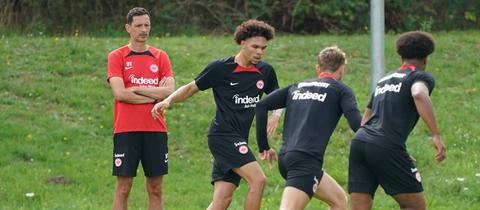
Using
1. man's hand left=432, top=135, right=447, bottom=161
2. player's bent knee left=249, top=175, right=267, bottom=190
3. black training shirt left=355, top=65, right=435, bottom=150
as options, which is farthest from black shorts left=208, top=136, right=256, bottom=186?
man's hand left=432, top=135, right=447, bottom=161

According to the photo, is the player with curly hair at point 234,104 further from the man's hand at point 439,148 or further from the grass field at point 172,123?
the grass field at point 172,123

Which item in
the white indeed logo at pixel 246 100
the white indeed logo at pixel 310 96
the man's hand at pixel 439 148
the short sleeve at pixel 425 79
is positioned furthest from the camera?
the white indeed logo at pixel 246 100

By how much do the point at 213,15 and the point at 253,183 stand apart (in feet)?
43.2

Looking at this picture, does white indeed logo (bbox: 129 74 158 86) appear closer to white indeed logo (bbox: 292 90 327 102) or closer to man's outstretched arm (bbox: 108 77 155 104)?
man's outstretched arm (bbox: 108 77 155 104)

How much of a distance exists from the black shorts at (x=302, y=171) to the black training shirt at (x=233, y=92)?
44.1 inches

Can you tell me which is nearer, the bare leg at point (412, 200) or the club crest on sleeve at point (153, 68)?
the bare leg at point (412, 200)

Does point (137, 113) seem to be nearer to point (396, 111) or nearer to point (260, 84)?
point (260, 84)

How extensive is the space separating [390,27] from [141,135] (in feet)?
43.4

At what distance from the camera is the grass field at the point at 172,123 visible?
12.5 meters

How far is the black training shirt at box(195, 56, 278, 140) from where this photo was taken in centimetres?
978

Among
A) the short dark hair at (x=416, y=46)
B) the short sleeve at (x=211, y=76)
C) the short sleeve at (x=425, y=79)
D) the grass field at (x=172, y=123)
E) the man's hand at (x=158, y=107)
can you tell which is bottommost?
the grass field at (x=172, y=123)

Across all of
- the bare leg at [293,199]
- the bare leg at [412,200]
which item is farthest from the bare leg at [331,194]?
the bare leg at [412,200]

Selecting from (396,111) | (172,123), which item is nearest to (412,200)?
(396,111)

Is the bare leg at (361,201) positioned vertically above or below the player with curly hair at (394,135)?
below
